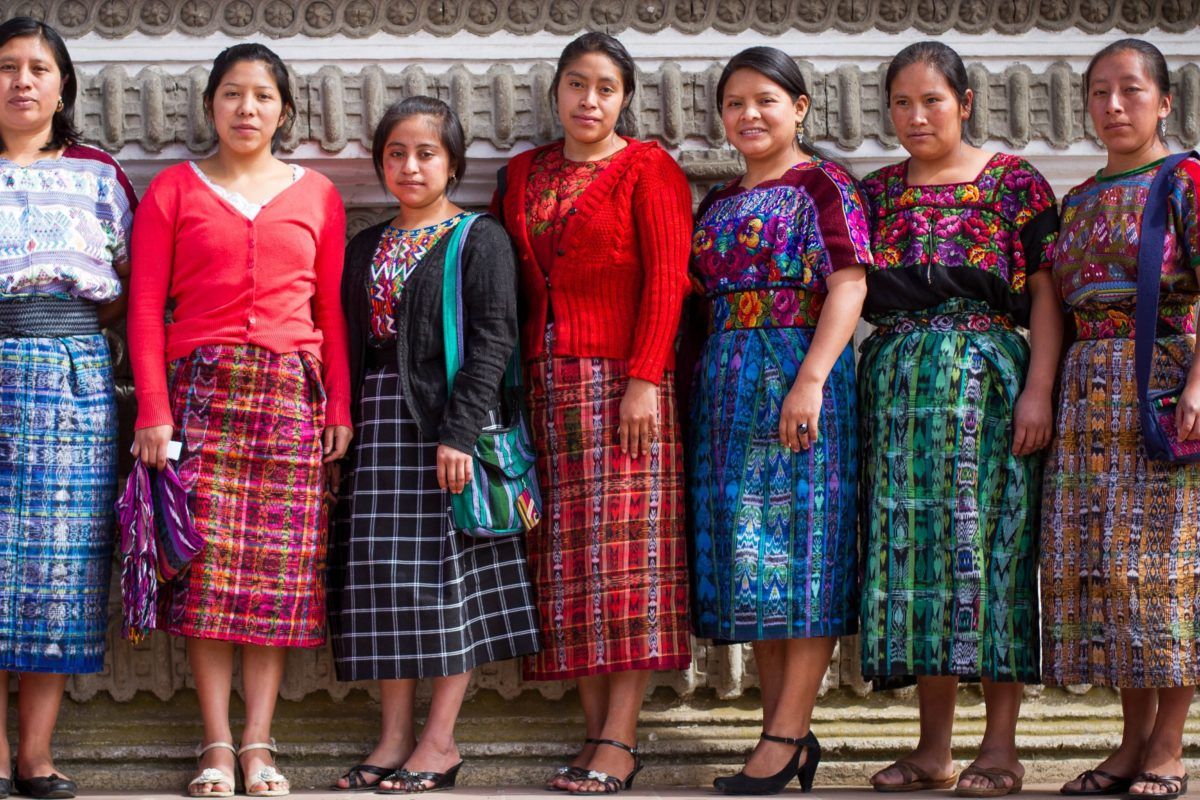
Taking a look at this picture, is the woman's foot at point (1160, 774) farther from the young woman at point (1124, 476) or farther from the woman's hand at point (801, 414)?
the woman's hand at point (801, 414)

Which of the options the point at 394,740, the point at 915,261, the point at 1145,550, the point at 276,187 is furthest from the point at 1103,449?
the point at 276,187

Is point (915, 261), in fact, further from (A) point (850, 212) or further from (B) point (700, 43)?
(B) point (700, 43)

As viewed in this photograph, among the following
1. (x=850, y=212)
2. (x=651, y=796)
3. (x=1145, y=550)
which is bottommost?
(x=651, y=796)

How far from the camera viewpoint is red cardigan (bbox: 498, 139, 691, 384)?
4086 millimetres

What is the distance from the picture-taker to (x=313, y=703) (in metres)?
4.51

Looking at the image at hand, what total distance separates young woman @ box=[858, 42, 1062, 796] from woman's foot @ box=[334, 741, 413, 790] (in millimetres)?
A: 1272

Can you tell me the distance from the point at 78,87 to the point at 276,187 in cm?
77

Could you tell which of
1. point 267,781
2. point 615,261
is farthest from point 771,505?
point 267,781

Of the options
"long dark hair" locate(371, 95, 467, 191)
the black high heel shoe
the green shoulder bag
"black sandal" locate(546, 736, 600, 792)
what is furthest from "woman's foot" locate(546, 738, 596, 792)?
"long dark hair" locate(371, 95, 467, 191)

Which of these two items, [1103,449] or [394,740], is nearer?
[1103,449]

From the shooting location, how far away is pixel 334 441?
13.7ft

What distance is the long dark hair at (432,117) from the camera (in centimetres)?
423

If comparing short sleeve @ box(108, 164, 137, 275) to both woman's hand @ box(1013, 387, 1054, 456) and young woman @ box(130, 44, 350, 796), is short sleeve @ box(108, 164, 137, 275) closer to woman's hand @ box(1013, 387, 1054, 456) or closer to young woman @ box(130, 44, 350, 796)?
young woman @ box(130, 44, 350, 796)

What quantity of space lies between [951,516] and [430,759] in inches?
59.0
